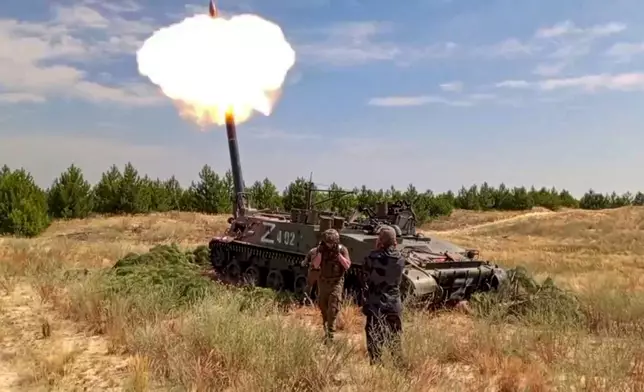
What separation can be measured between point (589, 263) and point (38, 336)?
18477mm

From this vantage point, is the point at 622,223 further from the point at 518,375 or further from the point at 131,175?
the point at 518,375

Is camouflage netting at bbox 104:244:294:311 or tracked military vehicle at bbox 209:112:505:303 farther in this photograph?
tracked military vehicle at bbox 209:112:505:303

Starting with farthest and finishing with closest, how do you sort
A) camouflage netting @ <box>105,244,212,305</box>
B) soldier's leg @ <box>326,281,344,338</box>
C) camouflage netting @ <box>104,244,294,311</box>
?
camouflage netting @ <box>105,244,212,305</box>
camouflage netting @ <box>104,244,294,311</box>
soldier's leg @ <box>326,281,344,338</box>

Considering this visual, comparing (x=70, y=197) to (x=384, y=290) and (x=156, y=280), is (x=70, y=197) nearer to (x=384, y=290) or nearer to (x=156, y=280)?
(x=156, y=280)

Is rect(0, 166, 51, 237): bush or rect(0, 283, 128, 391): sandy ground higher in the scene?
rect(0, 166, 51, 237): bush

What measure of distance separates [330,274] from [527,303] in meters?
4.52

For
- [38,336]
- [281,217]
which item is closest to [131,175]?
[281,217]

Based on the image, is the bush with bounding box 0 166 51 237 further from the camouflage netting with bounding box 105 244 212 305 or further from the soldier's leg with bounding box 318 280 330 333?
the soldier's leg with bounding box 318 280 330 333

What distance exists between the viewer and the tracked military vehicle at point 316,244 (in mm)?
12281

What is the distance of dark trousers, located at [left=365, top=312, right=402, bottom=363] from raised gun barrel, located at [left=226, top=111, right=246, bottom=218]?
10.3 metres

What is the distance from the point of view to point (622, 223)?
4066 cm

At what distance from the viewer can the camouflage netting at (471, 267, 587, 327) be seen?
9.63 meters

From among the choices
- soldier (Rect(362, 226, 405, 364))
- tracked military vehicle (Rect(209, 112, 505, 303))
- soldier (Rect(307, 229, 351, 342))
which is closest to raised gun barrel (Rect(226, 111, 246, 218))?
tracked military vehicle (Rect(209, 112, 505, 303))

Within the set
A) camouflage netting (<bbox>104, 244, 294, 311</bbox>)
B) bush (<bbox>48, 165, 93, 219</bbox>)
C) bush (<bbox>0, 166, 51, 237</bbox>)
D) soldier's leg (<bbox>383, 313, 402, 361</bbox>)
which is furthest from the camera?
bush (<bbox>48, 165, 93, 219</bbox>)
